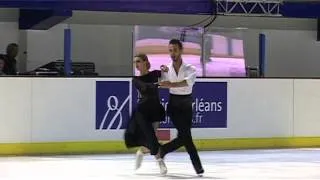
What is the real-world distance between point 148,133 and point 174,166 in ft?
5.77

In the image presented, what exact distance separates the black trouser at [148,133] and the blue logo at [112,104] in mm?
3560

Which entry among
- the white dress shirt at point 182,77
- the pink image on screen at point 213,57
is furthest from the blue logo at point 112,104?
the white dress shirt at point 182,77

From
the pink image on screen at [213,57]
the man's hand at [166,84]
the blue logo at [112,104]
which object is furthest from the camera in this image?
the pink image on screen at [213,57]

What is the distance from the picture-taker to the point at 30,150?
1287 cm

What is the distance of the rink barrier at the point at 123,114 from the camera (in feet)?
42.1

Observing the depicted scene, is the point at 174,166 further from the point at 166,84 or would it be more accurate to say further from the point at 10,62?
the point at 10,62

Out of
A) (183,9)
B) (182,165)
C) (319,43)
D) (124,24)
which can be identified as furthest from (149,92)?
(319,43)

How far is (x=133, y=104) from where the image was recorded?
537 inches

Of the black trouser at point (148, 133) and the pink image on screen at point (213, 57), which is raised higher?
the pink image on screen at point (213, 57)

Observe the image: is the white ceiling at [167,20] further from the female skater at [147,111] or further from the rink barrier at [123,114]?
the female skater at [147,111]

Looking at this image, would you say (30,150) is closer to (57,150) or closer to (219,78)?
(57,150)

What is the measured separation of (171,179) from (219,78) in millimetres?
4914

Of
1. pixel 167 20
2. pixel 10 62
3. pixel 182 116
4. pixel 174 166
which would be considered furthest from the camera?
pixel 167 20

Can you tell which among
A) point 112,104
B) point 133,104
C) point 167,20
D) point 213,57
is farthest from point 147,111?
point 167,20
